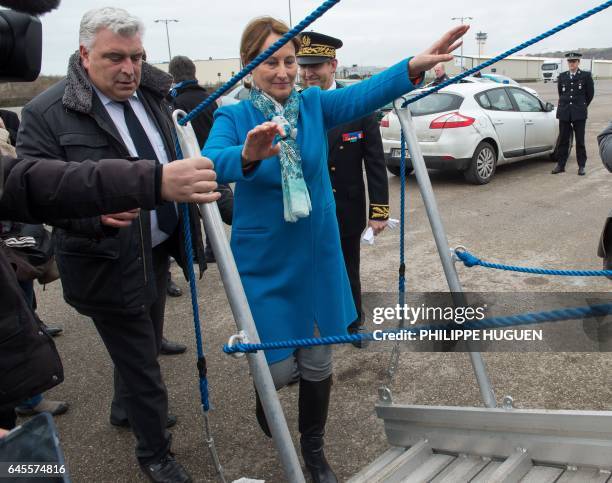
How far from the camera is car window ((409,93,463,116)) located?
341 inches

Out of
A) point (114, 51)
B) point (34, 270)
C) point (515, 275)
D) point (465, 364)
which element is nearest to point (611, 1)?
point (114, 51)

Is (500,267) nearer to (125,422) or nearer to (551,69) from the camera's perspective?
(125,422)

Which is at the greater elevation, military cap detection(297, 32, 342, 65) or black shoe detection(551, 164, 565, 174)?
military cap detection(297, 32, 342, 65)

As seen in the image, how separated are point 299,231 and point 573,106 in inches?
326

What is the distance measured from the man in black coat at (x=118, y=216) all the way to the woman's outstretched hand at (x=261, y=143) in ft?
1.63

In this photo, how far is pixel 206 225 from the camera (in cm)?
179

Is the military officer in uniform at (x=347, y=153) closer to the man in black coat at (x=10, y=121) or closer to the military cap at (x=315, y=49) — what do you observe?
the military cap at (x=315, y=49)

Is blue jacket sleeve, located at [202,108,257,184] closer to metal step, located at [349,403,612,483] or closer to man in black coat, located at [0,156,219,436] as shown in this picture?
man in black coat, located at [0,156,219,436]

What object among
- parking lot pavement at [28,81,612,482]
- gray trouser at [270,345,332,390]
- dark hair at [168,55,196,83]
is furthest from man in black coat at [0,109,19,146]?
gray trouser at [270,345,332,390]

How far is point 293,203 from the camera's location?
2.10 m

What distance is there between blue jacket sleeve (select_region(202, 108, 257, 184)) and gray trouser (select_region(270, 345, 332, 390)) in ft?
2.62

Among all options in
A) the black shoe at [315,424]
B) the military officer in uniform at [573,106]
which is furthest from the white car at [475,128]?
the black shoe at [315,424]

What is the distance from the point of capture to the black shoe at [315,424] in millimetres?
2418

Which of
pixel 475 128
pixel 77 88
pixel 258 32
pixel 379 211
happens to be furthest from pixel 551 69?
pixel 77 88
